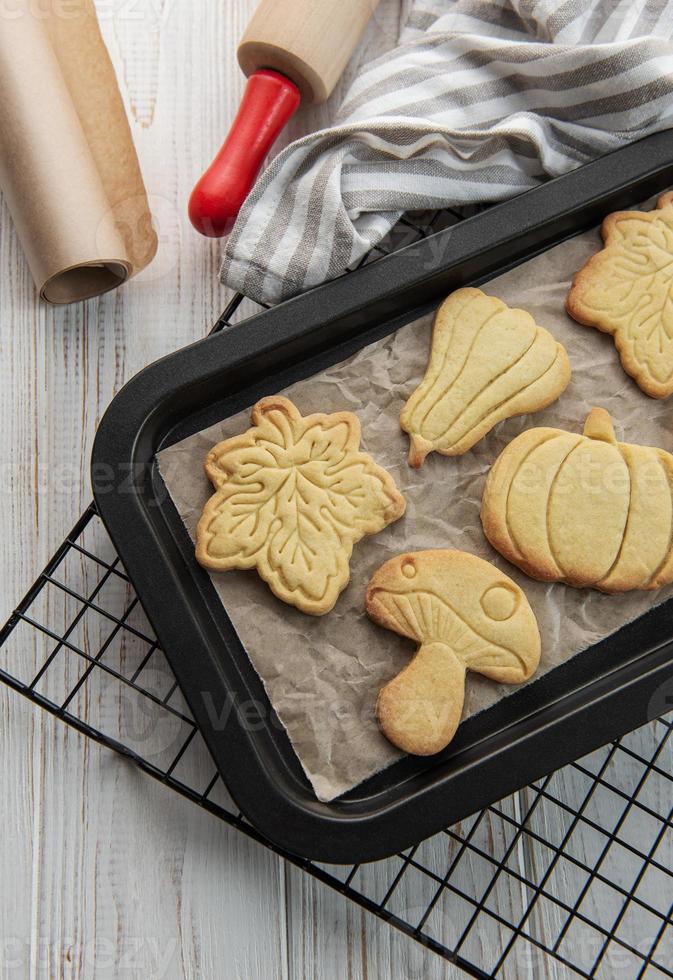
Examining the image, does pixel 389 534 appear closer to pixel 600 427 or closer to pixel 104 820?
pixel 600 427

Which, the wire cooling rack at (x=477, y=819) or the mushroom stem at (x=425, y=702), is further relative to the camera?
the wire cooling rack at (x=477, y=819)

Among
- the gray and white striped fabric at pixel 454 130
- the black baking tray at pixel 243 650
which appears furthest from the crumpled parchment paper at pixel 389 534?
the gray and white striped fabric at pixel 454 130

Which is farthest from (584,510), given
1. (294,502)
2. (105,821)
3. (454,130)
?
(105,821)

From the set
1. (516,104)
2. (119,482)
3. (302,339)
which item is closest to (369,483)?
(302,339)

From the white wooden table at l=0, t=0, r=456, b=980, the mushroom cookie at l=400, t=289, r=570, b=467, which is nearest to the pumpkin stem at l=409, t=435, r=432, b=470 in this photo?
the mushroom cookie at l=400, t=289, r=570, b=467

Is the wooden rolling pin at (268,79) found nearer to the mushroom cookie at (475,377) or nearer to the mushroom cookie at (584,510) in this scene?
the mushroom cookie at (475,377)

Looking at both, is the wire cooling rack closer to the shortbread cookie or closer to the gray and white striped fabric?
the gray and white striped fabric
